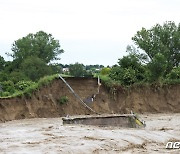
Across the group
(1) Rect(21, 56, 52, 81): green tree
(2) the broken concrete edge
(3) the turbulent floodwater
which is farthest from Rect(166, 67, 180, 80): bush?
(1) Rect(21, 56, 52, 81): green tree

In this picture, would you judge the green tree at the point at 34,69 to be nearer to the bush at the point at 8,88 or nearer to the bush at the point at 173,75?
the bush at the point at 8,88

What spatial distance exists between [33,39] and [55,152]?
63.2m

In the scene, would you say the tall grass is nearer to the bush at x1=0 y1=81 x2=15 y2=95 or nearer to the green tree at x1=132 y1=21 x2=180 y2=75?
the bush at x1=0 y1=81 x2=15 y2=95

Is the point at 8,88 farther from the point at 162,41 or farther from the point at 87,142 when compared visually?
the point at 87,142

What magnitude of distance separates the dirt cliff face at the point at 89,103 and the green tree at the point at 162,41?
19.5ft

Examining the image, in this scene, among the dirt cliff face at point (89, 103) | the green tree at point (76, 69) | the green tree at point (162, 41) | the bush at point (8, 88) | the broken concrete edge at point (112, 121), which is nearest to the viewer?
the broken concrete edge at point (112, 121)

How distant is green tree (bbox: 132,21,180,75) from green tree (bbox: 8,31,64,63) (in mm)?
30407

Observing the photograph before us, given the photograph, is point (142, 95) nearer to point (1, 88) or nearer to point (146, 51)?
point (146, 51)

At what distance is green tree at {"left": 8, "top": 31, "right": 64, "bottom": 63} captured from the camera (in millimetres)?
74250

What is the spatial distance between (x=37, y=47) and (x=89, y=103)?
39.5m

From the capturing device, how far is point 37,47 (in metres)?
75.6

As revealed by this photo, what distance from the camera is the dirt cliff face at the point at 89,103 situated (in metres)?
33.3

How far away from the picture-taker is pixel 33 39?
76.5 metres

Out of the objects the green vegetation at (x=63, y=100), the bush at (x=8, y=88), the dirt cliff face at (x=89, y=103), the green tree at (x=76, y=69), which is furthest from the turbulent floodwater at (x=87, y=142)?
the green tree at (x=76, y=69)
